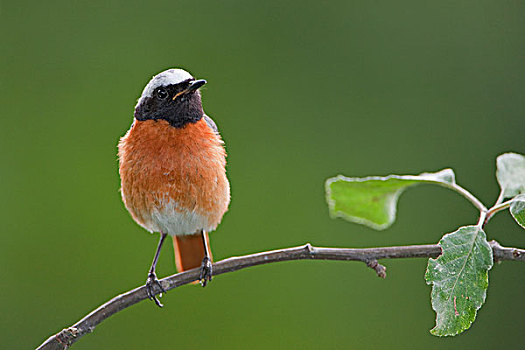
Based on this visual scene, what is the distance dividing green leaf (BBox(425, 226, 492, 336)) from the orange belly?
2.79 ft

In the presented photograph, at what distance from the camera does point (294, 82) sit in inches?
165

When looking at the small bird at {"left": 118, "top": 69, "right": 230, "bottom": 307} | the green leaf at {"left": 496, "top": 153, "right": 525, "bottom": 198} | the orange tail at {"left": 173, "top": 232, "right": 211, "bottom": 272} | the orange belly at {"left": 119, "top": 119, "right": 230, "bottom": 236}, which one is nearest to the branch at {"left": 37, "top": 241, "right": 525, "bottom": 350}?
the green leaf at {"left": 496, "top": 153, "right": 525, "bottom": 198}

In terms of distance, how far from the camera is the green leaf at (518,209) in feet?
3.93

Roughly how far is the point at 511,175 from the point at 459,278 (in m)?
0.36

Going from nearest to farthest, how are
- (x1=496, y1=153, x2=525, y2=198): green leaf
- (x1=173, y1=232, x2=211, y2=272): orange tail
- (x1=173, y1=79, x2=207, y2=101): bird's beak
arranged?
(x1=496, y1=153, x2=525, y2=198): green leaf
(x1=173, y1=79, x2=207, y2=101): bird's beak
(x1=173, y1=232, x2=211, y2=272): orange tail

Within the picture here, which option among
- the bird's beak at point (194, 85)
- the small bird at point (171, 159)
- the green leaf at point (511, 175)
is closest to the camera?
the green leaf at point (511, 175)

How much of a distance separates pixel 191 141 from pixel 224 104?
222 centimetres

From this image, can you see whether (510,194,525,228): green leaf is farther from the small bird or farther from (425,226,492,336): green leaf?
the small bird

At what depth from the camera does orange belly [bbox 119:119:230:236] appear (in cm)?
179

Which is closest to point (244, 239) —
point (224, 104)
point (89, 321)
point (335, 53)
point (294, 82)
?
point (224, 104)

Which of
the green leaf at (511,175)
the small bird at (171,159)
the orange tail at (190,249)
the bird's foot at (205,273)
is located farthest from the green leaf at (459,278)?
the orange tail at (190,249)

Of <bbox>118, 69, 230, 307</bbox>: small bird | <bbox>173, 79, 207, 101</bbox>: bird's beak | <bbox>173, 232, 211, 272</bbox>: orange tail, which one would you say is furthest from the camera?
<bbox>173, 232, 211, 272</bbox>: orange tail

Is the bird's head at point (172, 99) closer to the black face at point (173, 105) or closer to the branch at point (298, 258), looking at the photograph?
the black face at point (173, 105)

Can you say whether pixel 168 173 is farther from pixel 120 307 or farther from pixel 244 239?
pixel 244 239
